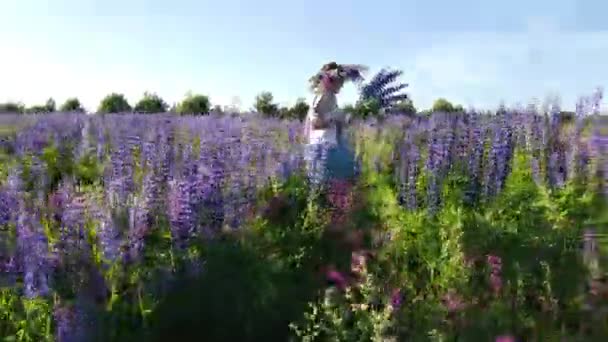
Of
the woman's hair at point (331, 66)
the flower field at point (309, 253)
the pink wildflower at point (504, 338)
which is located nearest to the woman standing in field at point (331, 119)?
the woman's hair at point (331, 66)

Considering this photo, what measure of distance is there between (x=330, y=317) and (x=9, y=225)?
1467mm

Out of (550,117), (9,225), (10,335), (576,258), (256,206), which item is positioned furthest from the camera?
(550,117)

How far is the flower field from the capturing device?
10.0ft

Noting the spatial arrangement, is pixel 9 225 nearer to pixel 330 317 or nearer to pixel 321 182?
pixel 330 317

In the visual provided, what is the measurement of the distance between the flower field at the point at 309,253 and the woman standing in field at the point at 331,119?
1.18 meters

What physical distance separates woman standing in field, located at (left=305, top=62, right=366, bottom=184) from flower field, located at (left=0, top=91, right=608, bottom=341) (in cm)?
118

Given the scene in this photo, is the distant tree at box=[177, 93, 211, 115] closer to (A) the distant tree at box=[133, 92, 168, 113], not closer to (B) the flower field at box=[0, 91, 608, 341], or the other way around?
(A) the distant tree at box=[133, 92, 168, 113]

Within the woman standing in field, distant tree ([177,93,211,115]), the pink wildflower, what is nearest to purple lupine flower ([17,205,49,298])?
the pink wildflower

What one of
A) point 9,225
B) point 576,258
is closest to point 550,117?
point 576,258

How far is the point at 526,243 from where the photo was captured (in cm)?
362

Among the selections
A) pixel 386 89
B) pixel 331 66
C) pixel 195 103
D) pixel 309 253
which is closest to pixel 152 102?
pixel 195 103

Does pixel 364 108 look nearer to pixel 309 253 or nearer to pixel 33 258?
pixel 309 253

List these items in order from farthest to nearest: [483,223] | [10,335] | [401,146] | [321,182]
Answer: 1. [401,146]
2. [321,182]
3. [483,223]
4. [10,335]

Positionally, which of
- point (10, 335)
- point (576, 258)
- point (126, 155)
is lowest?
point (10, 335)
